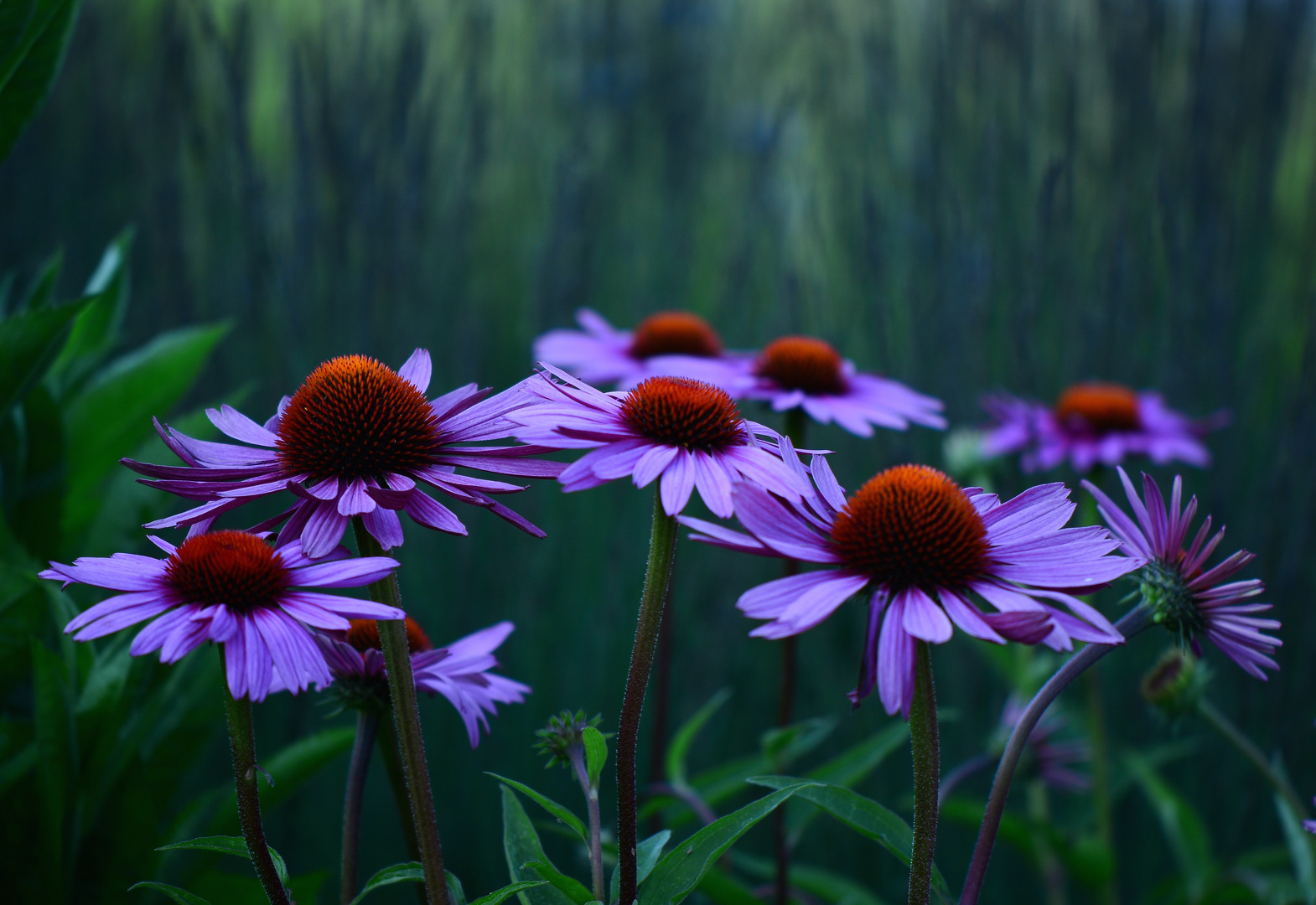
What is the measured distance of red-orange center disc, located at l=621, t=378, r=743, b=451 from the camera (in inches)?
24.7

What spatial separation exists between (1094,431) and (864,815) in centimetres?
113

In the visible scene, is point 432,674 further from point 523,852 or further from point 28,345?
point 28,345

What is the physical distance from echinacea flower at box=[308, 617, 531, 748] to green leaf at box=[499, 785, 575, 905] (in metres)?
0.05

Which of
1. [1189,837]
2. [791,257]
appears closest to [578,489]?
[1189,837]

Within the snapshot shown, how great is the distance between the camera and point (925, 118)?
2004 millimetres

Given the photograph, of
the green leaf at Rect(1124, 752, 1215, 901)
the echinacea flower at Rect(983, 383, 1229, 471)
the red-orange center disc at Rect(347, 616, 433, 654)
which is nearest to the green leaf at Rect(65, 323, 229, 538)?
the red-orange center disc at Rect(347, 616, 433, 654)

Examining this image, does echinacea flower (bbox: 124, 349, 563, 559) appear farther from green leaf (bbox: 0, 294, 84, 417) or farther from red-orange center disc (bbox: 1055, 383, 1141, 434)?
red-orange center disc (bbox: 1055, 383, 1141, 434)

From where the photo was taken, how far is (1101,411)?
60.5 inches

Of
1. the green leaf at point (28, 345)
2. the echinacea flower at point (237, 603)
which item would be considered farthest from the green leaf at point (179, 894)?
the green leaf at point (28, 345)

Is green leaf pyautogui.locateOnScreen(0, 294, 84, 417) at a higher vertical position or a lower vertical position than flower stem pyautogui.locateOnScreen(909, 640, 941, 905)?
higher

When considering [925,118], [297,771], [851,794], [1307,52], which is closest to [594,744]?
[851,794]

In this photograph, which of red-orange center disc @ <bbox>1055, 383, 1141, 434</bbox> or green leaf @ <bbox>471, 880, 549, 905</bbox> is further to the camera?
red-orange center disc @ <bbox>1055, 383, 1141, 434</bbox>

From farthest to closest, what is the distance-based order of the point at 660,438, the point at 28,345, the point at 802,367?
the point at 802,367 → the point at 28,345 → the point at 660,438

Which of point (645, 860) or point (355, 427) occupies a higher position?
point (355, 427)
